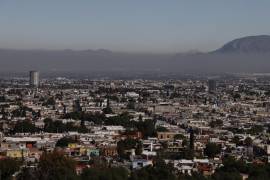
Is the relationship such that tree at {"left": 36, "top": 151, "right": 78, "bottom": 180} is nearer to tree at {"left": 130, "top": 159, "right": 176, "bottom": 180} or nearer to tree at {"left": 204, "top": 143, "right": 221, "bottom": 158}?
tree at {"left": 130, "top": 159, "right": 176, "bottom": 180}

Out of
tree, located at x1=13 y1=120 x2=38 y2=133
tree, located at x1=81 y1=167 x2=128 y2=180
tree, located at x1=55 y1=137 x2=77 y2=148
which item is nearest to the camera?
tree, located at x1=81 y1=167 x2=128 y2=180

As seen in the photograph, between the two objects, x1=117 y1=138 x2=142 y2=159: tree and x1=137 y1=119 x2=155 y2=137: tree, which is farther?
x1=137 y1=119 x2=155 y2=137: tree

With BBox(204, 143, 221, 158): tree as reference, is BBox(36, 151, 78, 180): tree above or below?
above

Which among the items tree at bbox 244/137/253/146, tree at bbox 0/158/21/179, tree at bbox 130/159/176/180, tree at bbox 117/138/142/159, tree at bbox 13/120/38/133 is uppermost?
tree at bbox 130/159/176/180

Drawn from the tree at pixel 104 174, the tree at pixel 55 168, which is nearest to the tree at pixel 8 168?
the tree at pixel 55 168

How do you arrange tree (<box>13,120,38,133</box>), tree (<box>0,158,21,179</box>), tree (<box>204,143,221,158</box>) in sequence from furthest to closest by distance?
1. tree (<box>13,120,38,133</box>)
2. tree (<box>204,143,221,158</box>)
3. tree (<box>0,158,21,179</box>)

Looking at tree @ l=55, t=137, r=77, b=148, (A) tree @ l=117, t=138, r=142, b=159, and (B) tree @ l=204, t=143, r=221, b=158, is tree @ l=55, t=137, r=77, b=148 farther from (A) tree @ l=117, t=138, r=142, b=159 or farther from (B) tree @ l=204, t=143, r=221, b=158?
(B) tree @ l=204, t=143, r=221, b=158

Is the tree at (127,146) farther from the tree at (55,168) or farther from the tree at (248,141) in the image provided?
the tree at (55,168)

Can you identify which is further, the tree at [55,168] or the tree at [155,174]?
the tree at [55,168]

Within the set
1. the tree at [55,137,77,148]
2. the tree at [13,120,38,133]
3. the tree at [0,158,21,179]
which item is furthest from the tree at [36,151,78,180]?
the tree at [13,120,38,133]

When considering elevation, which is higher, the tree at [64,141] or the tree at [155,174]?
the tree at [155,174]
